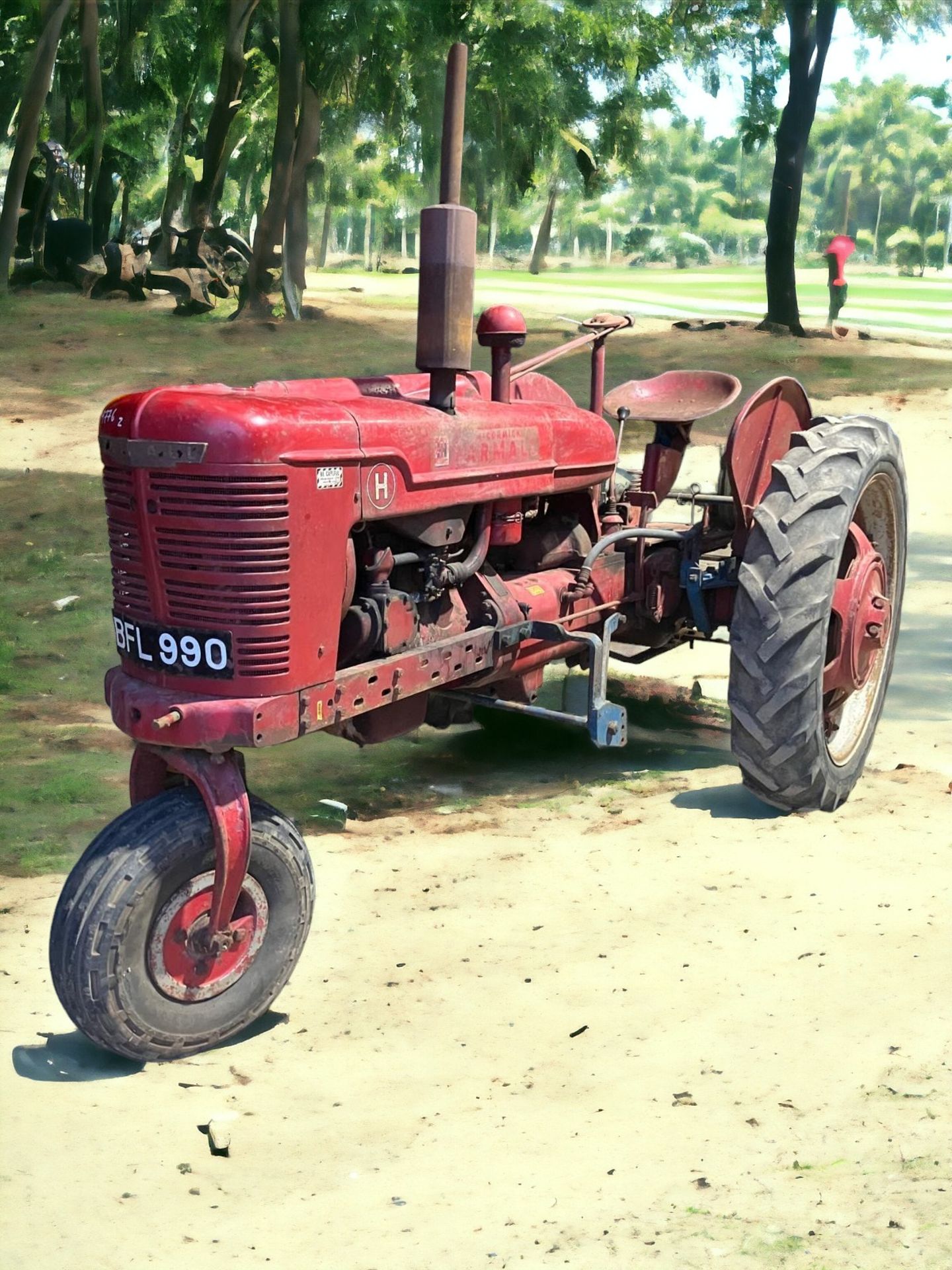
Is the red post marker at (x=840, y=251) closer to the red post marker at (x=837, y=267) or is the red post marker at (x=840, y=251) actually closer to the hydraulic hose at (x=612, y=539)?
the red post marker at (x=837, y=267)

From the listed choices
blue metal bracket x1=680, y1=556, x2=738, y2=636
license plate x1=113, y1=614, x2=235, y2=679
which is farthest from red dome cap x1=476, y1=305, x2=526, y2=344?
license plate x1=113, y1=614, x2=235, y2=679

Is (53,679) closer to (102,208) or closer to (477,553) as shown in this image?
(477,553)

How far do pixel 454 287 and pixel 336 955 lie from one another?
1952mm

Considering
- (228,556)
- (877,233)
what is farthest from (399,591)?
(877,233)

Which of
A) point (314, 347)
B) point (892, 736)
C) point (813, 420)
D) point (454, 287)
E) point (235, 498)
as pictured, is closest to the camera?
Result: point (235, 498)

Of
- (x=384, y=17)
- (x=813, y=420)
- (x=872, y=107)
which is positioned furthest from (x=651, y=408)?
(x=872, y=107)

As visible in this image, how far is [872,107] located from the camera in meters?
119

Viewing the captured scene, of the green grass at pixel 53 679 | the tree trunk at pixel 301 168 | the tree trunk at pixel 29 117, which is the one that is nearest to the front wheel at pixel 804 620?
the green grass at pixel 53 679

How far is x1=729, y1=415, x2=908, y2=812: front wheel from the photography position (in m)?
5.40

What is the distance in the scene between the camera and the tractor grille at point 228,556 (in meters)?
3.87

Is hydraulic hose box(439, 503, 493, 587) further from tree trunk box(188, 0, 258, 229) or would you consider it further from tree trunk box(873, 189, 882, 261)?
tree trunk box(873, 189, 882, 261)

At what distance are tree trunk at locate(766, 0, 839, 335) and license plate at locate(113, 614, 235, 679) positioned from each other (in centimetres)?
1852

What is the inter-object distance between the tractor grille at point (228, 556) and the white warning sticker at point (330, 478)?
139 mm

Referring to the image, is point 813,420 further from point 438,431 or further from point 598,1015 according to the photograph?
point 598,1015
